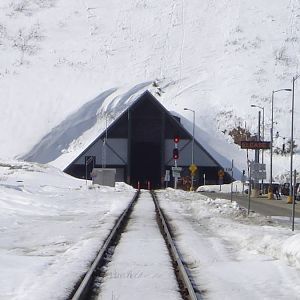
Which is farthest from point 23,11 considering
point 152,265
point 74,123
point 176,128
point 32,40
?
point 152,265

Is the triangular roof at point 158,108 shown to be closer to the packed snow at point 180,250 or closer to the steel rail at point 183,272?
the packed snow at point 180,250

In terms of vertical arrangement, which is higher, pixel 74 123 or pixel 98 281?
pixel 74 123

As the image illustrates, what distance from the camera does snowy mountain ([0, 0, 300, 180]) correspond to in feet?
318

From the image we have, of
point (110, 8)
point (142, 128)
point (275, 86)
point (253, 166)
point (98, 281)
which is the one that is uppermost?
point (110, 8)

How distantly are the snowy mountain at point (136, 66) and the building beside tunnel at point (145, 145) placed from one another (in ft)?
17.4

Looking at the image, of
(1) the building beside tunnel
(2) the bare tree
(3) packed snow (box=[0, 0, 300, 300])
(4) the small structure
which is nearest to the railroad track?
(3) packed snow (box=[0, 0, 300, 300])

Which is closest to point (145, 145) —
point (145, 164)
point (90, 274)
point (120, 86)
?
point (145, 164)

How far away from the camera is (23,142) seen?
95.4 m

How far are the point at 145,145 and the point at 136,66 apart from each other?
35.2m

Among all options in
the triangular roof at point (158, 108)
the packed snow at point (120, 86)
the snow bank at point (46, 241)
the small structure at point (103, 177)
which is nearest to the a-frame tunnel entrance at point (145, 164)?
the triangular roof at point (158, 108)

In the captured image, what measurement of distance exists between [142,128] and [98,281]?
71766 millimetres

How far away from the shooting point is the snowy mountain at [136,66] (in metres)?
96.9

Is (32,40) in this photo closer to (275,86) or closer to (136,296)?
(275,86)

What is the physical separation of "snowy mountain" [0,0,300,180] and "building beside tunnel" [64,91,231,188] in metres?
5.29
